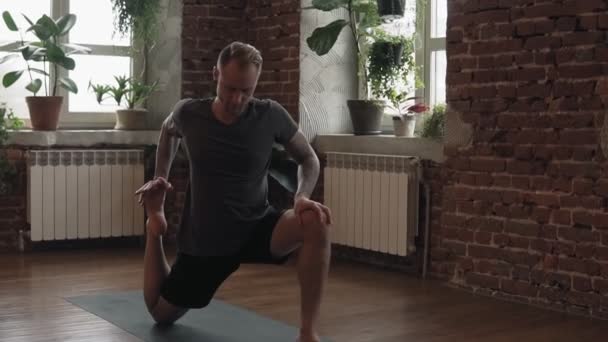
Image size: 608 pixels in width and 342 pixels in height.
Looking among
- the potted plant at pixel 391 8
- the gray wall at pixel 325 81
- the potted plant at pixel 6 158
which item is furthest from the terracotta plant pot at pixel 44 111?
the potted plant at pixel 391 8

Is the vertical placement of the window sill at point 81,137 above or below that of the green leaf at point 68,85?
below

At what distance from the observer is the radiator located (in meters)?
5.07

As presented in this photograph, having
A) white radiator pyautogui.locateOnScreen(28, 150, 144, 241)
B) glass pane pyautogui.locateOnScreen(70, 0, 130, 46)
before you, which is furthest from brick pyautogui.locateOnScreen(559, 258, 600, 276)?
glass pane pyautogui.locateOnScreen(70, 0, 130, 46)

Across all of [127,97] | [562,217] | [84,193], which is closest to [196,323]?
[562,217]

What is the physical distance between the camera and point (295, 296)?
4441mm

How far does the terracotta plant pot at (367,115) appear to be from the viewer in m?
5.64

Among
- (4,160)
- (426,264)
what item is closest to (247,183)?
(426,264)

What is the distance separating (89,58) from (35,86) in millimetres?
573

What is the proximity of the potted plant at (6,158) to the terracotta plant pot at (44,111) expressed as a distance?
4.0 inches

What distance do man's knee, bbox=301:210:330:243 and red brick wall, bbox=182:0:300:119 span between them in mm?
2827

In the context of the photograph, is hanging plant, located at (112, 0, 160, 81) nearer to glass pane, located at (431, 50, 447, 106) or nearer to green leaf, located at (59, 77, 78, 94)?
green leaf, located at (59, 77, 78, 94)

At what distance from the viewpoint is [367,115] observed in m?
5.66

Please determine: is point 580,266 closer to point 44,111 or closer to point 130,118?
point 130,118

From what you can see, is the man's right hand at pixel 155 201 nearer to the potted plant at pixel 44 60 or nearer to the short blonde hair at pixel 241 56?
the short blonde hair at pixel 241 56
